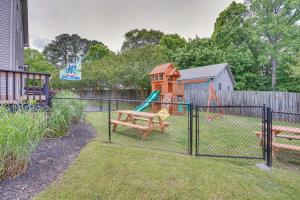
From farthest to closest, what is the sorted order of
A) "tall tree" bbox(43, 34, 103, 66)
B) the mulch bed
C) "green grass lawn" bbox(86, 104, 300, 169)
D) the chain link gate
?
"tall tree" bbox(43, 34, 103, 66), "green grass lawn" bbox(86, 104, 300, 169), the chain link gate, the mulch bed

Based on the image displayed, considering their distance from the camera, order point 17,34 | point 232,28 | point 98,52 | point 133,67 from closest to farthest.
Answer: point 17,34 < point 133,67 < point 232,28 < point 98,52

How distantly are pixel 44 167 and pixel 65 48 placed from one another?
53768 millimetres

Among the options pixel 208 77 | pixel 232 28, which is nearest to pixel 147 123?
pixel 208 77

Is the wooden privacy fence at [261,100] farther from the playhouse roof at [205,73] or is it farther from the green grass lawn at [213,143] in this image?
the green grass lawn at [213,143]

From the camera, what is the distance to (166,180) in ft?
9.62

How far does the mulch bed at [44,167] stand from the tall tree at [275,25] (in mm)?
20021

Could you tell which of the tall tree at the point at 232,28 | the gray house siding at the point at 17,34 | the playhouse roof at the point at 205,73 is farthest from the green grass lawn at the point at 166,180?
the tall tree at the point at 232,28

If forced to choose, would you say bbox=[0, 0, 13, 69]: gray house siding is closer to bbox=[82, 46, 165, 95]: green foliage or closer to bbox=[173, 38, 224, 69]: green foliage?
bbox=[82, 46, 165, 95]: green foliage

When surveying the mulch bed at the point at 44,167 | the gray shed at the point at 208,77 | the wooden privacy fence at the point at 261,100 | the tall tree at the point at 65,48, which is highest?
the tall tree at the point at 65,48

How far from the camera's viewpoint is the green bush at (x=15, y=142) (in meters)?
2.59

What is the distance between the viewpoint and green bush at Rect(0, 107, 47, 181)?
2.59 m

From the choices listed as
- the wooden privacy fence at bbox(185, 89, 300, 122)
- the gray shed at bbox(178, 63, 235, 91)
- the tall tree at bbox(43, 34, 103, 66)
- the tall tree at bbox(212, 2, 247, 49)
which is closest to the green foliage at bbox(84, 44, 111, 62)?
the tall tree at bbox(43, 34, 103, 66)

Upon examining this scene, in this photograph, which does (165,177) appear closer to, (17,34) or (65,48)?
(17,34)

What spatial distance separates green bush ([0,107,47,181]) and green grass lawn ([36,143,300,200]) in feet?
2.11
